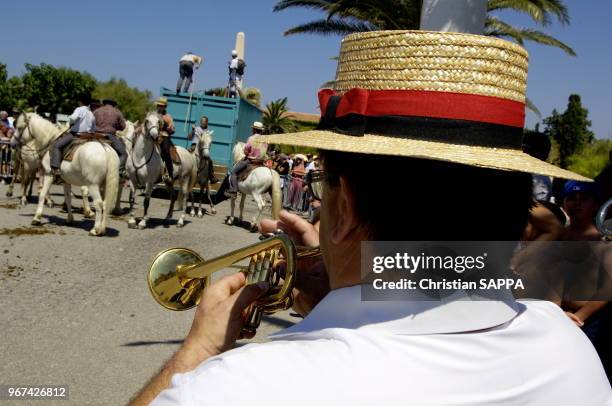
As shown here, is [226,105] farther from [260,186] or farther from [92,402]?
[92,402]

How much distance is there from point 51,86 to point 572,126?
4480cm

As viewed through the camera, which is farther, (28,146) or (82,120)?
(28,146)

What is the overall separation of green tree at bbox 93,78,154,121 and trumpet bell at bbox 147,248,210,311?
61.8 metres

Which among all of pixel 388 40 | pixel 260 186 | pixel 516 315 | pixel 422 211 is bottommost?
pixel 260 186

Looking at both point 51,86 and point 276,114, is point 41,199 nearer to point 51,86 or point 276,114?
point 276,114

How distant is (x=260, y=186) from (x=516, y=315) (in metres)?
12.7

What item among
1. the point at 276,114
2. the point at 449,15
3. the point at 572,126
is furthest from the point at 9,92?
the point at 449,15

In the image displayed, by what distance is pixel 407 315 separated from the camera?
44.3 inches

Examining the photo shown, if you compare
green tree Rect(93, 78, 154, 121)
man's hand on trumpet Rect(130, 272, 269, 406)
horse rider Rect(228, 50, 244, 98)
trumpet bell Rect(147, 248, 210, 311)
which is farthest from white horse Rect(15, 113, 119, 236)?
green tree Rect(93, 78, 154, 121)

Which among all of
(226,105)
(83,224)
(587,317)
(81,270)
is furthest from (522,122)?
(226,105)

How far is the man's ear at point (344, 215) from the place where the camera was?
1292 millimetres

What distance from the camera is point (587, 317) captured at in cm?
358

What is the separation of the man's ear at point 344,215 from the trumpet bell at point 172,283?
2.95ft

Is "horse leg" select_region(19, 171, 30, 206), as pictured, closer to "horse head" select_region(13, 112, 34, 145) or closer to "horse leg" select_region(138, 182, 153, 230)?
"horse head" select_region(13, 112, 34, 145)
